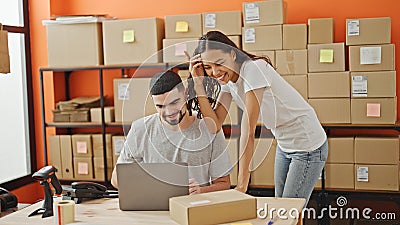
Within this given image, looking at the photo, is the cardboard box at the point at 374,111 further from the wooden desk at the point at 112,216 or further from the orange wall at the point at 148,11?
the wooden desk at the point at 112,216

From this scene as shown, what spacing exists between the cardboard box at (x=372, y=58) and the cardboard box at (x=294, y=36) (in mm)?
301

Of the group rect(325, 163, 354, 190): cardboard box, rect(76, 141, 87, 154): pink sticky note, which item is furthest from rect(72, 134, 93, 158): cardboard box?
rect(325, 163, 354, 190): cardboard box

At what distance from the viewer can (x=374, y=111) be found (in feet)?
11.4

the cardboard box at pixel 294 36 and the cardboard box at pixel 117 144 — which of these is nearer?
the cardboard box at pixel 294 36

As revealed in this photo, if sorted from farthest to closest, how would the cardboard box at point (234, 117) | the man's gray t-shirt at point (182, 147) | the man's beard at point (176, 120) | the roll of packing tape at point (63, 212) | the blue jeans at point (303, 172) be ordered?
1. the cardboard box at point (234, 117)
2. the blue jeans at point (303, 172)
3. the man's gray t-shirt at point (182, 147)
4. the man's beard at point (176, 120)
5. the roll of packing tape at point (63, 212)

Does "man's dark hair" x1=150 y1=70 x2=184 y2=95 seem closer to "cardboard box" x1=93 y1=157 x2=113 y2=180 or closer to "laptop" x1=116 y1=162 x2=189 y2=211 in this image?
"laptop" x1=116 y1=162 x2=189 y2=211

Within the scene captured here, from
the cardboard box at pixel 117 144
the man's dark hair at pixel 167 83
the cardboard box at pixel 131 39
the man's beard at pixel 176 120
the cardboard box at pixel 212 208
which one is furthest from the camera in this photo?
the cardboard box at pixel 117 144

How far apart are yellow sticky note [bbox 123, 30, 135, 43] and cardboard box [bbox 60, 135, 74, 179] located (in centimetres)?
83

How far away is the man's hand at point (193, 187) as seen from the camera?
7.11 ft

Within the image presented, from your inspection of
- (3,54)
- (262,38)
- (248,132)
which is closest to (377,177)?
(262,38)

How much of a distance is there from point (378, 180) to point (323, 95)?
63 centimetres

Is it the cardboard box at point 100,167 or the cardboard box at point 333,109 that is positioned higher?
the cardboard box at point 333,109

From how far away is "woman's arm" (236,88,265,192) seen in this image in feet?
7.30

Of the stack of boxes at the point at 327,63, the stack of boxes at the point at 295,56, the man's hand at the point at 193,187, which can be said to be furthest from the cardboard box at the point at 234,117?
the man's hand at the point at 193,187
